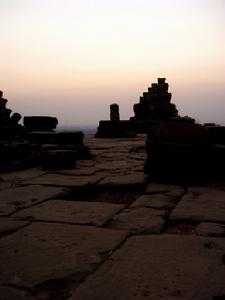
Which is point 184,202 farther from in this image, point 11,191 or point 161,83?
point 161,83

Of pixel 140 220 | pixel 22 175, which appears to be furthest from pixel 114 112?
pixel 140 220

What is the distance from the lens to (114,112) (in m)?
16.9

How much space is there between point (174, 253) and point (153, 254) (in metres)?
0.15

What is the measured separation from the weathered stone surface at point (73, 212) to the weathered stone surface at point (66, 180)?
0.94 meters

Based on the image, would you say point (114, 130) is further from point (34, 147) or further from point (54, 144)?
point (34, 147)

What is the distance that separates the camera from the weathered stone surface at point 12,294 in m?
2.27

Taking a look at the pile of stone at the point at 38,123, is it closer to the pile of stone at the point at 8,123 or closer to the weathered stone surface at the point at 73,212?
the pile of stone at the point at 8,123

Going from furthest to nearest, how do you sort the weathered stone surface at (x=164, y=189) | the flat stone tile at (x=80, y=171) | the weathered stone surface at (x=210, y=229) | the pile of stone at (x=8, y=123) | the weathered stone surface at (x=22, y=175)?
1. the pile of stone at (x=8, y=123)
2. the flat stone tile at (x=80, y=171)
3. the weathered stone surface at (x=22, y=175)
4. the weathered stone surface at (x=164, y=189)
5. the weathered stone surface at (x=210, y=229)

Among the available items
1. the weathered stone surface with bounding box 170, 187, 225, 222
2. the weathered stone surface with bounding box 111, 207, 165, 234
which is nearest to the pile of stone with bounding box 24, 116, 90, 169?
the weathered stone surface with bounding box 170, 187, 225, 222

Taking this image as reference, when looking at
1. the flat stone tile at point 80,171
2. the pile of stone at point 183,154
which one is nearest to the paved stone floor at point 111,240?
the pile of stone at point 183,154

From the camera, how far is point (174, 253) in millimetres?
2910

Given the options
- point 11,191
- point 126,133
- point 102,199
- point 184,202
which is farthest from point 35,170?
point 126,133

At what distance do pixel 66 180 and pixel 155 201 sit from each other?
1.76 meters

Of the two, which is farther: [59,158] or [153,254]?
[59,158]
